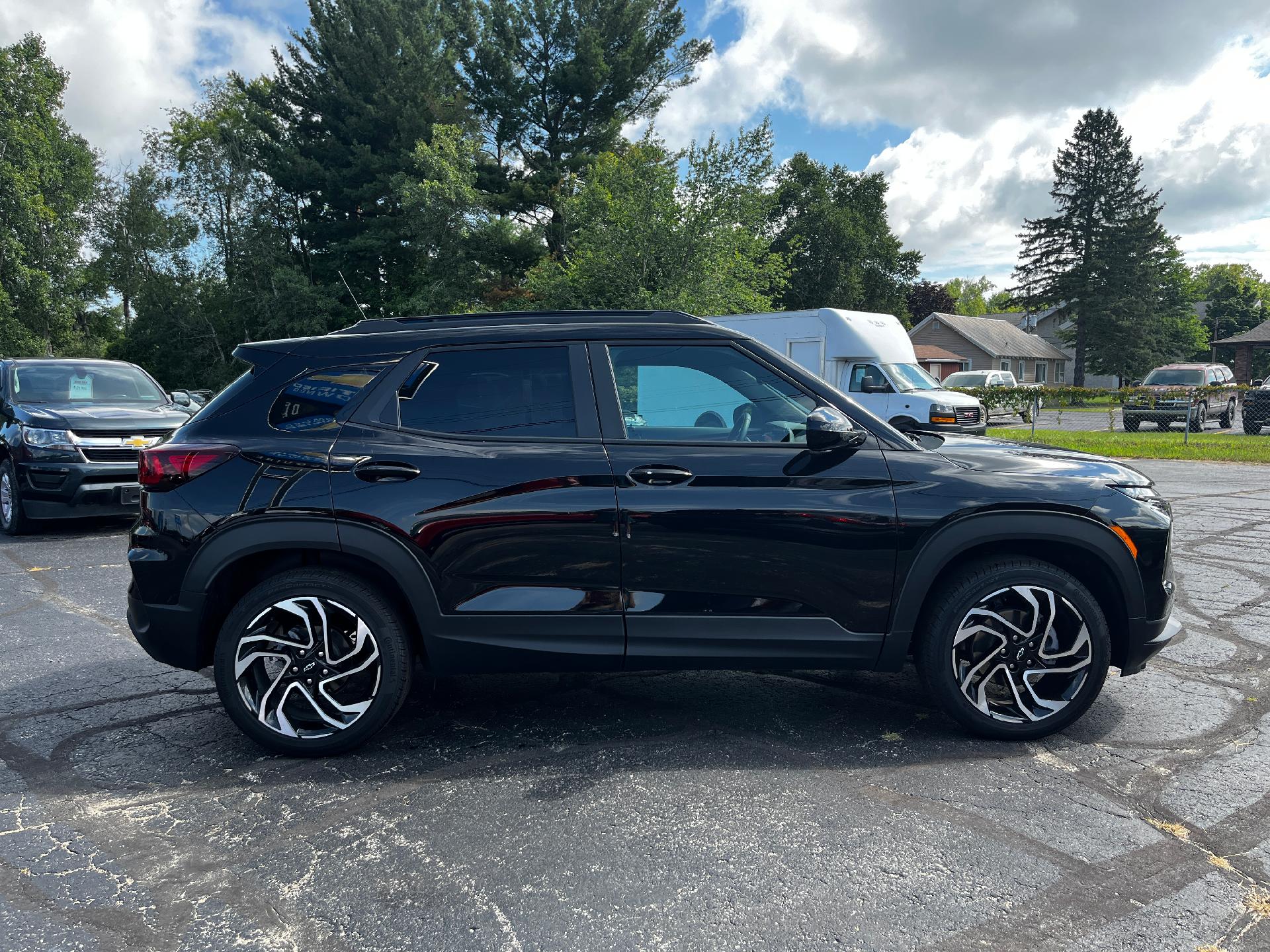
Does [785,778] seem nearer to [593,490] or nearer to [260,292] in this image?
[593,490]

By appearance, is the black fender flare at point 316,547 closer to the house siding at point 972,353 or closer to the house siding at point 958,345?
the house siding at point 972,353

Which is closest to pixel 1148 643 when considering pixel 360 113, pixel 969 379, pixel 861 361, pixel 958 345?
pixel 861 361

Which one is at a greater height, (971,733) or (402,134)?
(402,134)

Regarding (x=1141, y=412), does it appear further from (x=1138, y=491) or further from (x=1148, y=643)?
(x=1148, y=643)

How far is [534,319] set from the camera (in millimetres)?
3898

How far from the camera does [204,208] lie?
133 ft

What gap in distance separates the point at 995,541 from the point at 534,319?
2.17m

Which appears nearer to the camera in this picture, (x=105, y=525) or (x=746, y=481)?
(x=746, y=481)

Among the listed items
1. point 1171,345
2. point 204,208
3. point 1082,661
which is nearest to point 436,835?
point 1082,661

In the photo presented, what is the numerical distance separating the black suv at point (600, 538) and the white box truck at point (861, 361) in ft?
45.1

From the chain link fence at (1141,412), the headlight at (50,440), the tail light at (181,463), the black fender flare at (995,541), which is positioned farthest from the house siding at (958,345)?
the tail light at (181,463)

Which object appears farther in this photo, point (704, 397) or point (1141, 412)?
point (1141, 412)

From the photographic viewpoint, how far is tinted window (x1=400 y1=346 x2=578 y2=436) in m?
3.61

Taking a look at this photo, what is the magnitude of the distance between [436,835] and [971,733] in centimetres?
224
